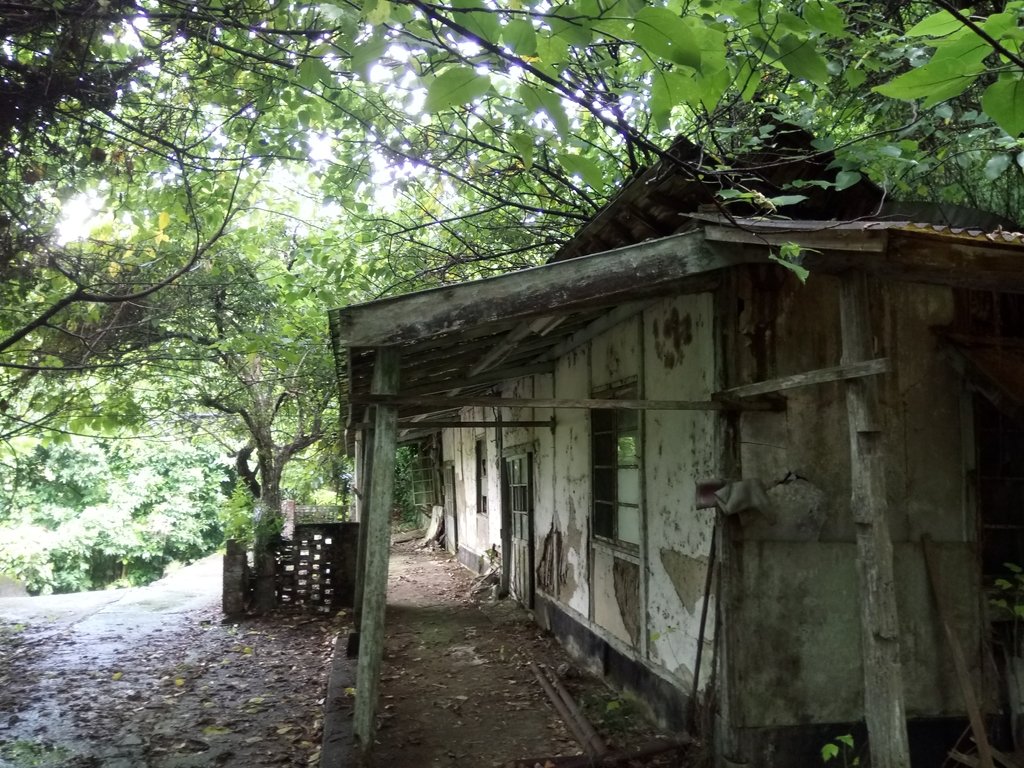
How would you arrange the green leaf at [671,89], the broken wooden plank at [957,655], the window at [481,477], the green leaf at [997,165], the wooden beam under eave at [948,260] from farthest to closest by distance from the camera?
the window at [481,477]
the green leaf at [997,165]
the broken wooden plank at [957,655]
the wooden beam under eave at [948,260]
the green leaf at [671,89]

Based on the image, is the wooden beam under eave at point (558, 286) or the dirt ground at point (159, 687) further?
the dirt ground at point (159, 687)

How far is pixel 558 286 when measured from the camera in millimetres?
4293

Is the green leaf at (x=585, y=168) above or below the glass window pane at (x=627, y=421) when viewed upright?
above

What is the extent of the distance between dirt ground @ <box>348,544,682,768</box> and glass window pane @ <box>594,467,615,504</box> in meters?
1.70

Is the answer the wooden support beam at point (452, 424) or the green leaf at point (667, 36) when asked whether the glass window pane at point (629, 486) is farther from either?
the green leaf at point (667, 36)

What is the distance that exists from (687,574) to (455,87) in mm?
4200

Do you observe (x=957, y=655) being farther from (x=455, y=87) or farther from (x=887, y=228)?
(x=455, y=87)

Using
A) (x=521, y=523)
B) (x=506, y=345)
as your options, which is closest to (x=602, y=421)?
(x=506, y=345)

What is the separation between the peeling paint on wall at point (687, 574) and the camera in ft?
16.9

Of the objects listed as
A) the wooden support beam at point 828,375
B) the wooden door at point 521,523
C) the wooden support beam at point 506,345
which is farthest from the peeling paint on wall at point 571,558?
the wooden support beam at point 828,375

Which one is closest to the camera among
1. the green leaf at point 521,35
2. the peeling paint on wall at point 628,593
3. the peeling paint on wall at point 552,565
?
the green leaf at point 521,35

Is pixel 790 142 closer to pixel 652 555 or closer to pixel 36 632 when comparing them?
pixel 652 555

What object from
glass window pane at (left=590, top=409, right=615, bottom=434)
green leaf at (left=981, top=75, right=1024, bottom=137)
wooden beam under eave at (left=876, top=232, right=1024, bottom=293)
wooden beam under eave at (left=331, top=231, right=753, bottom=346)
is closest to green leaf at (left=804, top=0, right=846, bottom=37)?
green leaf at (left=981, top=75, right=1024, bottom=137)

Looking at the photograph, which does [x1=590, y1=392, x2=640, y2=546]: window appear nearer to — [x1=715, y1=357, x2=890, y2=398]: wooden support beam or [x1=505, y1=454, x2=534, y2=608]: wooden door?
[x1=715, y1=357, x2=890, y2=398]: wooden support beam
